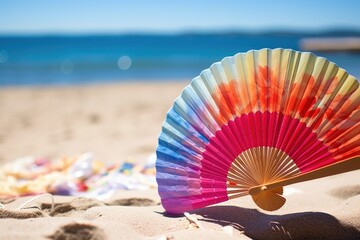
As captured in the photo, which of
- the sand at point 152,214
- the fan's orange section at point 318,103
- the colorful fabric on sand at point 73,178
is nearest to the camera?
the sand at point 152,214

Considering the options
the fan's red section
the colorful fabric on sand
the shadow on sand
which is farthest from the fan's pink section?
the colorful fabric on sand

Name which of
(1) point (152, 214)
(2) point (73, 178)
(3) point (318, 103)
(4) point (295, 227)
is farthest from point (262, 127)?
(2) point (73, 178)

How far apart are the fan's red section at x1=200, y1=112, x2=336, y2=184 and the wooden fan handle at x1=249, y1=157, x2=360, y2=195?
0.06 metres

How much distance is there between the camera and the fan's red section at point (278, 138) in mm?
1463

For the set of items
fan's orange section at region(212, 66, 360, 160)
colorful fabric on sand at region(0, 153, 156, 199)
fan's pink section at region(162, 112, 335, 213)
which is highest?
fan's orange section at region(212, 66, 360, 160)

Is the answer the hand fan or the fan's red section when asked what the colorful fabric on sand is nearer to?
the hand fan

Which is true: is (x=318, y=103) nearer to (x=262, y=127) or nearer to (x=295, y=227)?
(x=262, y=127)

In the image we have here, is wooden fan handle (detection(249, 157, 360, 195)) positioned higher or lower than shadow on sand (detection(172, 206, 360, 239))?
higher

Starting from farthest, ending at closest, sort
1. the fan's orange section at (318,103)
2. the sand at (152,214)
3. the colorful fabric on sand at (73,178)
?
the colorful fabric on sand at (73,178), the fan's orange section at (318,103), the sand at (152,214)

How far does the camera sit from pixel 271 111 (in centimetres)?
148

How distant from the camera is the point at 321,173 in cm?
141

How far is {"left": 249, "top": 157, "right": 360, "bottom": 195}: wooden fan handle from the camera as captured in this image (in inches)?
54.4

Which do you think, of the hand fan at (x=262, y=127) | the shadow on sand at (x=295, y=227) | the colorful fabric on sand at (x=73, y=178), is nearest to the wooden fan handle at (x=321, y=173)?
the hand fan at (x=262, y=127)

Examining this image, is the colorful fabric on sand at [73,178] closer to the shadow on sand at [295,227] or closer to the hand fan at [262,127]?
the hand fan at [262,127]
